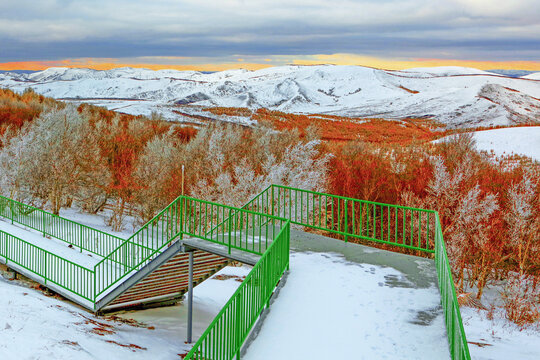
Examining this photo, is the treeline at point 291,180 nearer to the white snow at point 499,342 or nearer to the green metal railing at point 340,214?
the green metal railing at point 340,214

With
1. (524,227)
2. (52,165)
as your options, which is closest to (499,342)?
(524,227)

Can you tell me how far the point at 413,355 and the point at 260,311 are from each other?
9.18ft

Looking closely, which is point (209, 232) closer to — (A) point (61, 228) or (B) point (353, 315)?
(B) point (353, 315)

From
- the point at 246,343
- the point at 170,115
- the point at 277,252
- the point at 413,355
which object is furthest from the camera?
the point at 170,115

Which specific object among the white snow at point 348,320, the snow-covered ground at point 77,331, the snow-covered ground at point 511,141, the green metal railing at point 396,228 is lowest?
the snow-covered ground at point 77,331

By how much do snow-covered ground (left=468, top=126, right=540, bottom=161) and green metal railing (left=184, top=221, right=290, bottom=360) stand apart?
68.3m

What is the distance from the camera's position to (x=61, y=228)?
2941 centimetres

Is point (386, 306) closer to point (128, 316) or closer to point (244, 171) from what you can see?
point (128, 316)

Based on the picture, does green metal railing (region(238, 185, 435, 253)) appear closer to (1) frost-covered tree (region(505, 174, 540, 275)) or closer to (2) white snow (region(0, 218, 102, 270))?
(1) frost-covered tree (region(505, 174, 540, 275))

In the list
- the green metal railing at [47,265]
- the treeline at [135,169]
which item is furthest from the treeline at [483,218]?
the green metal railing at [47,265]

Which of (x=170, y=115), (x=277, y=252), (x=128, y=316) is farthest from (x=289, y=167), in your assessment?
(x=170, y=115)

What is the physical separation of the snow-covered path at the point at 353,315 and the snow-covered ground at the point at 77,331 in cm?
645

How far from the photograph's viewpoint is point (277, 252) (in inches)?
424

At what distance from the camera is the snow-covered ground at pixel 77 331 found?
13188mm
